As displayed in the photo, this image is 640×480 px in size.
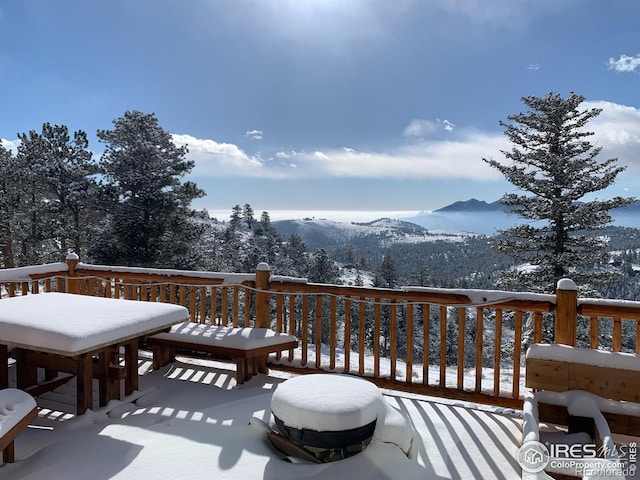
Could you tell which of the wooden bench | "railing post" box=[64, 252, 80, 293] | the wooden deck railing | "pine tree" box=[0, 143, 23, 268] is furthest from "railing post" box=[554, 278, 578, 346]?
"pine tree" box=[0, 143, 23, 268]

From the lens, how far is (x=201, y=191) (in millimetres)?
15242

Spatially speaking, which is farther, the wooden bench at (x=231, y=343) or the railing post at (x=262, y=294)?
the railing post at (x=262, y=294)

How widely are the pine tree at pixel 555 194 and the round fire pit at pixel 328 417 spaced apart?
13.3 m

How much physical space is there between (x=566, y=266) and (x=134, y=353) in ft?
46.3

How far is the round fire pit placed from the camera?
6.46ft

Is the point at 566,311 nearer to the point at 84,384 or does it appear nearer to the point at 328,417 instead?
the point at 328,417

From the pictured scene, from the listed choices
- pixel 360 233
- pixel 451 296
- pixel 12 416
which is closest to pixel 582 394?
pixel 451 296

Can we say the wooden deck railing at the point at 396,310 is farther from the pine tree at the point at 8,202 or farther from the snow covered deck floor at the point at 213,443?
the pine tree at the point at 8,202

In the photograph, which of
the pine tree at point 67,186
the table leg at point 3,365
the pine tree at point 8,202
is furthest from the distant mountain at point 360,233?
the table leg at point 3,365

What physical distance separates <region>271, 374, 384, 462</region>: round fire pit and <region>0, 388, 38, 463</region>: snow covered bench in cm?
131

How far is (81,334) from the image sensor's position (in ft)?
7.70

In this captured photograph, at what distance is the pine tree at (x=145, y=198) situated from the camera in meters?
14.0

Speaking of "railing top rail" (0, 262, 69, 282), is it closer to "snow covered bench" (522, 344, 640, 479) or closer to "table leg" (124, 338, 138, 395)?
"table leg" (124, 338, 138, 395)

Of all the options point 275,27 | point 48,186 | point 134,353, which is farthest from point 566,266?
point 48,186
